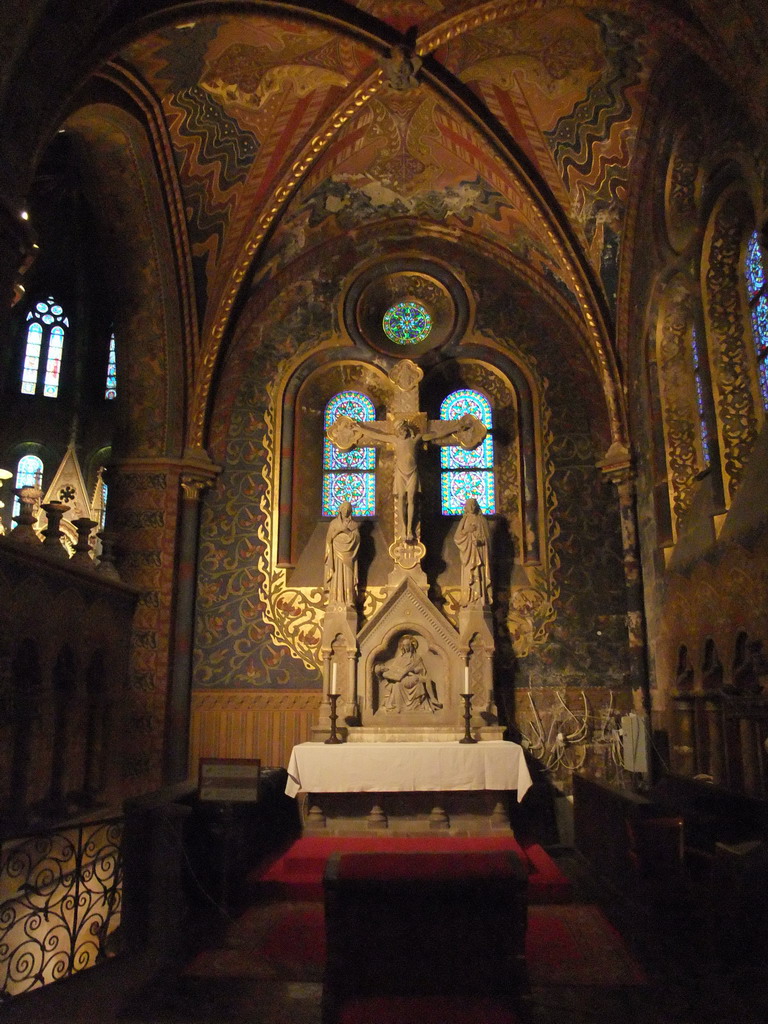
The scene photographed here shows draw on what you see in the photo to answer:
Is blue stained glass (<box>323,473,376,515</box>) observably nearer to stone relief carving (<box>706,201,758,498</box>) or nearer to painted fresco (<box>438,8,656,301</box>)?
painted fresco (<box>438,8,656,301</box>)

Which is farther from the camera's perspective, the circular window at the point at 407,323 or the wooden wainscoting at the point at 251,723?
the circular window at the point at 407,323

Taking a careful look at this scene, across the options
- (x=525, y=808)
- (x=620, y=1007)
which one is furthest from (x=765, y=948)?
(x=525, y=808)

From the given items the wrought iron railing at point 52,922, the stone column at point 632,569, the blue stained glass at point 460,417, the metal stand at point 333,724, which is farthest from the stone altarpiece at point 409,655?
the wrought iron railing at point 52,922

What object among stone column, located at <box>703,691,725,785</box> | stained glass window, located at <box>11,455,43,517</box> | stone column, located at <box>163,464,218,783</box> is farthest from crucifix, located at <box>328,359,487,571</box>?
stained glass window, located at <box>11,455,43,517</box>

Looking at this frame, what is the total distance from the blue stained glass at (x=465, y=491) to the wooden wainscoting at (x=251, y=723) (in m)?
3.47

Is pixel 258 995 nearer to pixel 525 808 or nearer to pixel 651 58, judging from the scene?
pixel 525 808

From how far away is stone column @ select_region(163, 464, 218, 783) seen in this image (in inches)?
A: 441

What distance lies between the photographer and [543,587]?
11.9 metres

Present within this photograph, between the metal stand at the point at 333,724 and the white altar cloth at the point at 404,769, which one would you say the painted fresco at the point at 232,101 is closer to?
the metal stand at the point at 333,724

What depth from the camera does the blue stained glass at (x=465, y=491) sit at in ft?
41.0

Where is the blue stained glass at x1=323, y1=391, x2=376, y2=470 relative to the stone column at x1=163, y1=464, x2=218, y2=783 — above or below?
above

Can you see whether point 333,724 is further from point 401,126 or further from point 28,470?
point 28,470

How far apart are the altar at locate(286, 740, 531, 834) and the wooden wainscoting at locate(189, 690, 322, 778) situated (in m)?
1.91

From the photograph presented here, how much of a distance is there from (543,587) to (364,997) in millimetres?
7801
